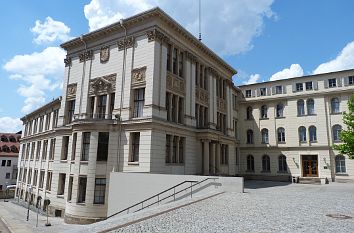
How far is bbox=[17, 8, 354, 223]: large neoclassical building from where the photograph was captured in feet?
77.3

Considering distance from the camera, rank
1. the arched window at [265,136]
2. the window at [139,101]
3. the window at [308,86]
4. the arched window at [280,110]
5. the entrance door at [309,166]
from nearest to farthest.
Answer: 1. the window at [139,101]
2. the entrance door at [309,166]
3. the window at [308,86]
4. the arched window at [280,110]
5. the arched window at [265,136]

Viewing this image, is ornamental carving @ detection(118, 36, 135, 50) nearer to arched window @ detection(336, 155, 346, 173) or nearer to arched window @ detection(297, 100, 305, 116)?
arched window @ detection(297, 100, 305, 116)

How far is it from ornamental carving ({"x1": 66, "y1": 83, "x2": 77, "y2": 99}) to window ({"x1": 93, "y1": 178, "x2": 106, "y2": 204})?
11550 mm

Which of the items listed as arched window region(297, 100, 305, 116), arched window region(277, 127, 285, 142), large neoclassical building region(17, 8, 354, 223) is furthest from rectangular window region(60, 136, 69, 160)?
arched window region(297, 100, 305, 116)

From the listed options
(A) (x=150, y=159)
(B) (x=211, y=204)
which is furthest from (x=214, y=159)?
(B) (x=211, y=204)

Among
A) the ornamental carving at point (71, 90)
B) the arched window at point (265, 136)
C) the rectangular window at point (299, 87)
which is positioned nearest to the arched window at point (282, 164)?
the arched window at point (265, 136)

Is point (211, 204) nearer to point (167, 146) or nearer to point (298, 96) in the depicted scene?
point (167, 146)

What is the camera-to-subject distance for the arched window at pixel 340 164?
34.8 meters

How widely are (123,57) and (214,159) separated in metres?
14.3

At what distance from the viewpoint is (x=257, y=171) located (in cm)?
4103

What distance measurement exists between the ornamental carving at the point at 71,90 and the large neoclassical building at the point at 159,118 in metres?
0.23

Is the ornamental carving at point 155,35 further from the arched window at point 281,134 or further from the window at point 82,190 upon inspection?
the arched window at point 281,134

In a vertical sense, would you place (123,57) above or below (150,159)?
above

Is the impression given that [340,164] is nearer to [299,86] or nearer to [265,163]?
[265,163]
